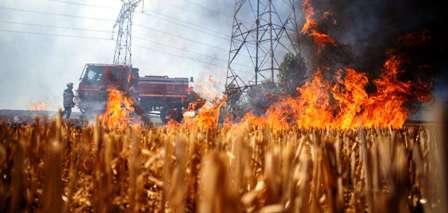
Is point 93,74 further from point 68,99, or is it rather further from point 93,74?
point 68,99

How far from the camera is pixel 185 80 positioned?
70.9ft

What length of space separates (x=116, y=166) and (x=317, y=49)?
20450mm

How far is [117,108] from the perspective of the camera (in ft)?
53.7

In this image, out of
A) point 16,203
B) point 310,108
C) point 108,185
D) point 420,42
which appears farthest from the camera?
point 420,42

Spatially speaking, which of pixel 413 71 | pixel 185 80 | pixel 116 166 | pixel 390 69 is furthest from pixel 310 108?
pixel 116 166

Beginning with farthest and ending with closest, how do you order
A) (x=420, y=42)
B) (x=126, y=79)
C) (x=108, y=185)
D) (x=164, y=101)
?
(x=164, y=101) → (x=126, y=79) → (x=420, y=42) → (x=108, y=185)

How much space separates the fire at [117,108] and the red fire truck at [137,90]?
554mm

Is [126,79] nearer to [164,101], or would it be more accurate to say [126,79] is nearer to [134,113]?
[134,113]

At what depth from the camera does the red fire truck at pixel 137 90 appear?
1725 centimetres

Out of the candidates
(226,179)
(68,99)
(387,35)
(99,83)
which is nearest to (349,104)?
(387,35)

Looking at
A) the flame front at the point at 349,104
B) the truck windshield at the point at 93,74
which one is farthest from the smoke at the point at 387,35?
the truck windshield at the point at 93,74

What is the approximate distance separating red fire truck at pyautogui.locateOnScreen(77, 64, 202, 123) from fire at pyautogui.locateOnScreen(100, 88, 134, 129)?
554 millimetres

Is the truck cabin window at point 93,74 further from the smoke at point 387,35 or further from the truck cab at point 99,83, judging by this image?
the smoke at point 387,35

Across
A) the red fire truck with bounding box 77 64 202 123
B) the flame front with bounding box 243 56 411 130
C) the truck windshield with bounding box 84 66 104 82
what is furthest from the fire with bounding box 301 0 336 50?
the truck windshield with bounding box 84 66 104 82
